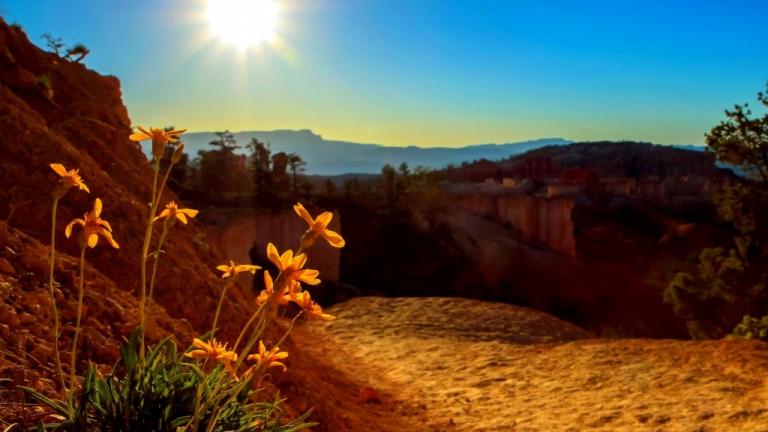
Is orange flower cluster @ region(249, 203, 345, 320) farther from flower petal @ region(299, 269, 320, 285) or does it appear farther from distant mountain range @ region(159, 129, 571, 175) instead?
distant mountain range @ region(159, 129, 571, 175)

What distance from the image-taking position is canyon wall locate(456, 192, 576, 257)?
27.9 m

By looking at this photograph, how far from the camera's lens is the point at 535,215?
2903cm

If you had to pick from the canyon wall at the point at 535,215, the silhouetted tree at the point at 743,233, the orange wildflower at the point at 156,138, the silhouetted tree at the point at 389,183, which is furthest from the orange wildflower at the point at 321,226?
the canyon wall at the point at 535,215

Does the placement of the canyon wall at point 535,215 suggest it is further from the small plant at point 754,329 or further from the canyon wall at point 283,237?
the small plant at point 754,329

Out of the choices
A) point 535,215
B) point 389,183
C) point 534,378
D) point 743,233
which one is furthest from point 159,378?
point 535,215

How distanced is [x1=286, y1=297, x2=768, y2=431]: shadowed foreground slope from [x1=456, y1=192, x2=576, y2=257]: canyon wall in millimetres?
19223

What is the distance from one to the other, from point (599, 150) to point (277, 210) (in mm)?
47740

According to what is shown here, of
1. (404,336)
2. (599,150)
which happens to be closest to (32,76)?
(404,336)

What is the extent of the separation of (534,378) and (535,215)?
23370 millimetres

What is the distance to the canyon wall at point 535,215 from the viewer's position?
91.6 ft

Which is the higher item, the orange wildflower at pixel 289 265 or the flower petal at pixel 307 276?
the orange wildflower at pixel 289 265

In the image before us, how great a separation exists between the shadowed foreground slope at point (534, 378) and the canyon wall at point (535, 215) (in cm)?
1922

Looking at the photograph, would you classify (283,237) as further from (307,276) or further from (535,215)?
(307,276)

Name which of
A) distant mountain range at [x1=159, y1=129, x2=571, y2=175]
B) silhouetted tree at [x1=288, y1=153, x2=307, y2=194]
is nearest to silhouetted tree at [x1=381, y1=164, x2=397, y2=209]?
silhouetted tree at [x1=288, y1=153, x2=307, y2=194]
